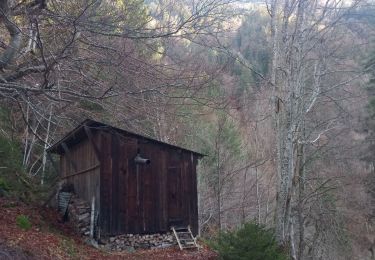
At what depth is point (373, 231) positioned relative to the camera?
21344mm

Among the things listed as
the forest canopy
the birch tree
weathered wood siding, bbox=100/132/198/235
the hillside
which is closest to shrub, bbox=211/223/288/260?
the forest canopy

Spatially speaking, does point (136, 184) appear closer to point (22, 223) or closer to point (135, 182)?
point (135, 182)

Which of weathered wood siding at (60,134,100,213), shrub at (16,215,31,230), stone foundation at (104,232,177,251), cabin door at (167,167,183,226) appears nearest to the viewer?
shrub at (16,215,31,230)

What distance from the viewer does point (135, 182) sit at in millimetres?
14531

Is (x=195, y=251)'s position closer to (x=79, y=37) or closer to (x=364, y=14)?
(x=364, y=14)

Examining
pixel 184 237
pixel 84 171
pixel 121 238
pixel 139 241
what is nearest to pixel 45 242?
pixel 121 238

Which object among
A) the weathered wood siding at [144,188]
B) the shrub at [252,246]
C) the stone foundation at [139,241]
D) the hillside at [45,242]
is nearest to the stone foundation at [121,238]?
the stone foundation at [139,241]

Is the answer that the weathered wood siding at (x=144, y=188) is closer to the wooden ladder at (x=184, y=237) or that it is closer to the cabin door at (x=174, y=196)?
the cabin door at (x=174, y=196)

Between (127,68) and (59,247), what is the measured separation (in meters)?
7.23

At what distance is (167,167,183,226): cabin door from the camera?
15.0 m

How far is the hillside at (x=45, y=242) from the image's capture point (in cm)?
976

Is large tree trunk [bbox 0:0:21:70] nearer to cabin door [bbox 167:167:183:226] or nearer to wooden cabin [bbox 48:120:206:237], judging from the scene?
wooden cabin [bbox 48:120:206:237]

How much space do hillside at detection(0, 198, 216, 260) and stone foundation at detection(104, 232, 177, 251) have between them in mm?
443

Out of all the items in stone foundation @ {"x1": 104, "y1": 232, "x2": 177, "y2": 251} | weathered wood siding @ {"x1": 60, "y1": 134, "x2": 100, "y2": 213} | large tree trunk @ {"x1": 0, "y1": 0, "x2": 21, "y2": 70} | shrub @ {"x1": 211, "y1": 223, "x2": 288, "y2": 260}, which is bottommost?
stone foundation @ {"x1": 104, "y1": 232, "x2": 177, "y2": 251}
